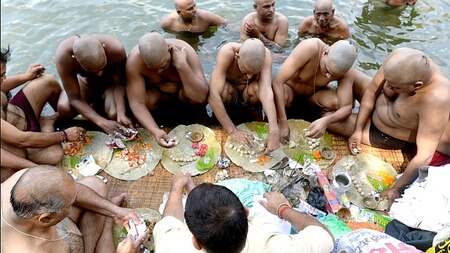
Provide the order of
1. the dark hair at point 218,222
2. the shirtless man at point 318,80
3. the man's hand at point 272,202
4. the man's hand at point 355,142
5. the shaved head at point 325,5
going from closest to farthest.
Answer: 1. the dark hair at point 218,222
2. the man's hand at point 272,202
3. the shirtless man at point 318,80
4. the man's hand at point 355,142
5. the shaved head at point 325,5

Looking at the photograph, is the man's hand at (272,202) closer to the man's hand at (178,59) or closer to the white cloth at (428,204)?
the white cloth at (428,204)

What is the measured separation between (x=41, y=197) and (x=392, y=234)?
2682 millimetres

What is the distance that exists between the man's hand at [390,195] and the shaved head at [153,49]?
261 centimetres

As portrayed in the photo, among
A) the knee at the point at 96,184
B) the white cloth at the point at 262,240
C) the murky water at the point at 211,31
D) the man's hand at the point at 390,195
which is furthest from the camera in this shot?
the murky water at the point at 211,31

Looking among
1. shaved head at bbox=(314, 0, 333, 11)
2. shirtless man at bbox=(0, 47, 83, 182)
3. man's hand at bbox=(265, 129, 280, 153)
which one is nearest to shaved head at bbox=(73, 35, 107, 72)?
shirtless man at bbox=(0, 47, 83, 182)

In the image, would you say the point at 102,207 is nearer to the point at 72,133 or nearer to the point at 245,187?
the point at 72,133

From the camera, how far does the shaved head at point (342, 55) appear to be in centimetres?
377

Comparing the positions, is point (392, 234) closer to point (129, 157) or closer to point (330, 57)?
point (330, 57)

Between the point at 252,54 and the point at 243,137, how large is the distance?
3.08ft

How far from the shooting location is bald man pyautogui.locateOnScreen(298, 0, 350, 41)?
565 cm

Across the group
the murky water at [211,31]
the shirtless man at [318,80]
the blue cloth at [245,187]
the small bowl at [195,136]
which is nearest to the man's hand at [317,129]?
the shirtless man at [318,80]

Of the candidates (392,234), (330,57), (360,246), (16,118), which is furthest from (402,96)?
(16,118)

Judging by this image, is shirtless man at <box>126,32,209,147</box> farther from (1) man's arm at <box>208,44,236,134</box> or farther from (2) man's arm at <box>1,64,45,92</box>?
(2) man's arm at <box>1,64,45,92</box>

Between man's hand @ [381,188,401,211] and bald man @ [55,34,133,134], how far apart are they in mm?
2817
